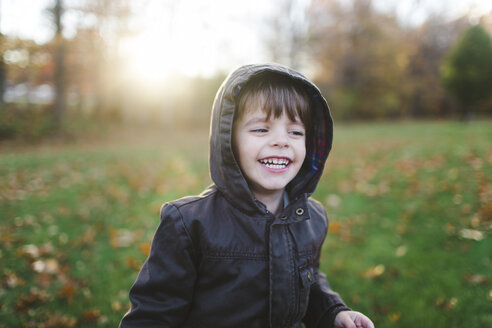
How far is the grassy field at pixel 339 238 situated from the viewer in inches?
113

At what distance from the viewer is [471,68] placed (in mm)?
14820

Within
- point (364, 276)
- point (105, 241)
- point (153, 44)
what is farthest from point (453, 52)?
point (105, 241)

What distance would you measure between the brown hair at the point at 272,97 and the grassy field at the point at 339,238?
6.86ft

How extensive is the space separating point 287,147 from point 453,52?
709 inches

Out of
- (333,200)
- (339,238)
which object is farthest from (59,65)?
(339,238)

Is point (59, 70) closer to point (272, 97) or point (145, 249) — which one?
point (145, 249)

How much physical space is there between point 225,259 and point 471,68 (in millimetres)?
17578

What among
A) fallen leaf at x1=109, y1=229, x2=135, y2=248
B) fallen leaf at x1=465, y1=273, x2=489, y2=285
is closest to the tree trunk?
fallen leaf at x1=109, y1=229, x2=135, y2=248

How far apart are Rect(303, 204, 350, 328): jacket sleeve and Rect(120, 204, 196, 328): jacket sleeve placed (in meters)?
0.82

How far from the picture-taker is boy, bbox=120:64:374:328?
61.6 inches

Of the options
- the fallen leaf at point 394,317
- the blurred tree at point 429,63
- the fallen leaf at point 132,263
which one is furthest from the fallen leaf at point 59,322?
the blurred tree at point 429,63

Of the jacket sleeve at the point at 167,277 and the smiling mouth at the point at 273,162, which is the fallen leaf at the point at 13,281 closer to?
the jacket sleeve at the point at 167,277

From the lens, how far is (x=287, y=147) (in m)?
1.75

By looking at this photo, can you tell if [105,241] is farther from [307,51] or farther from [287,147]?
[307,51]
